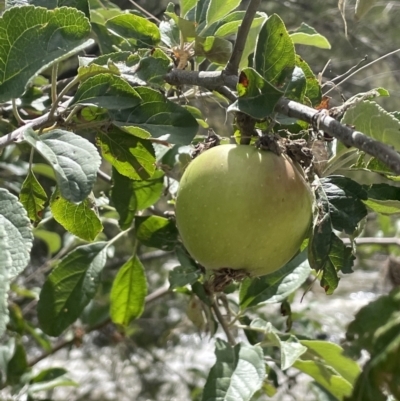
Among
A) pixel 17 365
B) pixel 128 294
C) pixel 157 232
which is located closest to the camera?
pixel 157 232

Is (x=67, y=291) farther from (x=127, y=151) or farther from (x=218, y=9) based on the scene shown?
(x=218, y=9)

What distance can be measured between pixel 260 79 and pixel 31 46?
28 centimetres

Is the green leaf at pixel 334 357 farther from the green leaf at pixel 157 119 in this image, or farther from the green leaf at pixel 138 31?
the green leaf at pixel 138 31

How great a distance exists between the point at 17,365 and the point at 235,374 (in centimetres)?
73

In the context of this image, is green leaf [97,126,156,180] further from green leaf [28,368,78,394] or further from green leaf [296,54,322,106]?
green leaf [28,368,78,394]

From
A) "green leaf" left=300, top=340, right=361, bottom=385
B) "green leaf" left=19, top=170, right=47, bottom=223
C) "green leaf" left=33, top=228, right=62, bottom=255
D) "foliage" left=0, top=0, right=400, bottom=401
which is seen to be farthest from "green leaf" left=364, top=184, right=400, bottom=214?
"green leaf" left=33, top=228, right=62, bottom=255

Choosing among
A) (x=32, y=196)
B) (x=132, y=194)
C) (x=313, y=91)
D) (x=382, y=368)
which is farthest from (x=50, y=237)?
(x=382, y=368)

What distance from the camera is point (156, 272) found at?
279cm

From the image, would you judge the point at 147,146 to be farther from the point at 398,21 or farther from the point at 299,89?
the point at 398,21

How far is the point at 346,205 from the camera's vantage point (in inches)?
27.8

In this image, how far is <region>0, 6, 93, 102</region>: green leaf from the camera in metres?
0.67

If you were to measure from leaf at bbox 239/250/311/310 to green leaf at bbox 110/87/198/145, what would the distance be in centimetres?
39

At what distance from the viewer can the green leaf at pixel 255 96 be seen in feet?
2.19

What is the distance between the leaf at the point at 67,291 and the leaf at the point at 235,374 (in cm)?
28
